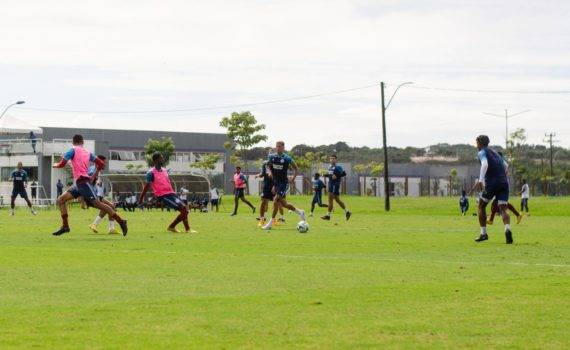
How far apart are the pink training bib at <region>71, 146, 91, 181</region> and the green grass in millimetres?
3456

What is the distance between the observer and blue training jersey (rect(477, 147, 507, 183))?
928 inches

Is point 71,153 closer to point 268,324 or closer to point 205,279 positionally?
point 205,279

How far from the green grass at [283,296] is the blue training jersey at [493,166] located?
2.19m

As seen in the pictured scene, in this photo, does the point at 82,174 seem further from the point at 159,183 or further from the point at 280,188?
the point at 280,188

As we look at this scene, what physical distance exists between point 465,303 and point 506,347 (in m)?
2.69

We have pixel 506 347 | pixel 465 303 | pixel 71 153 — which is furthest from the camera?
pixel 71 153

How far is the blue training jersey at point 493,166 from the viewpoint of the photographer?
23.6m

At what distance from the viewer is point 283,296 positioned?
12125 mm

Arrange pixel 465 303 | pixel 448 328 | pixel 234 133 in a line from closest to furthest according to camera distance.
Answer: pixel 448 328 → pixel 465 303 → pixel 234 133

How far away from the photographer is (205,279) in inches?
557

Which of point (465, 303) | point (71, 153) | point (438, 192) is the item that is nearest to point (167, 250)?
point (71, 153)

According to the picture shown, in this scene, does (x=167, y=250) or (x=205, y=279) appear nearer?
(x=205, y=279)

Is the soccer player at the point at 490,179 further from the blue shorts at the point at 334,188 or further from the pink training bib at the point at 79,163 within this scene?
the blue shorts at the point at 334,188

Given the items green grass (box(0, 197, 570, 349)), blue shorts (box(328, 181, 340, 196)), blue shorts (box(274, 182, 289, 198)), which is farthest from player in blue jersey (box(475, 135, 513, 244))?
blue shorts (box(328, 181, 340, 196))
